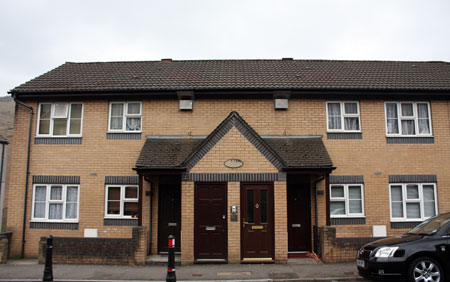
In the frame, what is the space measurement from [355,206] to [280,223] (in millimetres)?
→ 3549

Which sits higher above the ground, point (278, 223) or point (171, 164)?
point (171, 164)

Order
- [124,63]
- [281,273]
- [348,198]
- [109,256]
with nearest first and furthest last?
[281,273] → [109,256] → [348,198] → [124,63]

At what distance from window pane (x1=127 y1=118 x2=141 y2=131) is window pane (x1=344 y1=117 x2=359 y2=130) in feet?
25.9

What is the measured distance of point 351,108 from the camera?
43.4 ft

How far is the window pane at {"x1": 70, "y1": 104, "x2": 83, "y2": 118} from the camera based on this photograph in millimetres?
13328

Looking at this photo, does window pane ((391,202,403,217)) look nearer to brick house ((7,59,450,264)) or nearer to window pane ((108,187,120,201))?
brick house ((7,59,450,264))

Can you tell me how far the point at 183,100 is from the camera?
42.9ft

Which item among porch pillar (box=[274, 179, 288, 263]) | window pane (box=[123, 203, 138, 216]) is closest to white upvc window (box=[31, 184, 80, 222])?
window pane (box=[123, 203, 138, 216])

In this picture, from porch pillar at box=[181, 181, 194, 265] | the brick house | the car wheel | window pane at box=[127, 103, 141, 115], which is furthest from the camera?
window pane at box=[127, 103, 141, 115]

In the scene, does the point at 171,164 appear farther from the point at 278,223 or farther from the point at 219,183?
the point at 278,223

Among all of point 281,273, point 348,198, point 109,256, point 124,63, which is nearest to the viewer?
point 281,273

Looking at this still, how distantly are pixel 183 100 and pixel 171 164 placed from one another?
3.00m

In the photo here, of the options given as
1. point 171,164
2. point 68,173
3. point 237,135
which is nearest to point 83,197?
point 68,173

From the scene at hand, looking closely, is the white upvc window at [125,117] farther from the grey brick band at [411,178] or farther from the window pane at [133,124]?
the grey brick band at [411,178]
